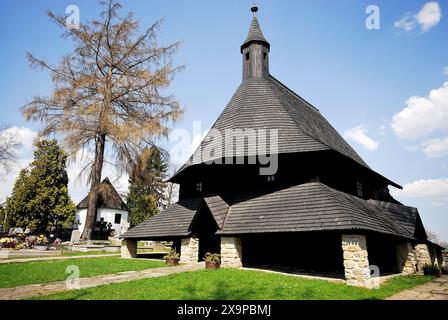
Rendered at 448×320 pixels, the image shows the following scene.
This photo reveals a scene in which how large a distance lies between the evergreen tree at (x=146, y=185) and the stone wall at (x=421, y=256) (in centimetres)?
1717

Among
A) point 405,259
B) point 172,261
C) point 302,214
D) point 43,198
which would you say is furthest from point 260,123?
point 43,198

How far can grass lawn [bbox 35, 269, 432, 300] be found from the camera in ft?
21.2

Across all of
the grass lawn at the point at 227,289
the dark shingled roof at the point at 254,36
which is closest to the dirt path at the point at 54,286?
the grass lawn at the point at 227,289

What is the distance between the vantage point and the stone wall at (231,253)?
1148 cm

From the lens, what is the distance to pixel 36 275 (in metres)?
9.24

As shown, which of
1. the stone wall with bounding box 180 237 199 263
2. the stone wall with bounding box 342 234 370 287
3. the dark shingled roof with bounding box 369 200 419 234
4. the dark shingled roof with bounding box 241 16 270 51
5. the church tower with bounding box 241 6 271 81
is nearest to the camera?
the stone wall with bounding box 342 234 370 287

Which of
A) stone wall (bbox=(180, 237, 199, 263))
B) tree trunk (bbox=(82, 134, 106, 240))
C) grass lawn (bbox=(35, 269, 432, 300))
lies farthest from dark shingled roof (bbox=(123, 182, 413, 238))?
tree trunk (bbox=(82, 134, 106, 240))

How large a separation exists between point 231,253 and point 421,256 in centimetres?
963

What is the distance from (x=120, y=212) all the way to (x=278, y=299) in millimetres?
38639

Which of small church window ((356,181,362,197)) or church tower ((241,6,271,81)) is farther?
church tower ((241,6,271,81))

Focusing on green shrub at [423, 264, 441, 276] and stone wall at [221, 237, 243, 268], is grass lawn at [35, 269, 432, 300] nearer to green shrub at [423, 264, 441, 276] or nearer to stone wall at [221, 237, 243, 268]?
stone wall at [221, 237, 243, 268]

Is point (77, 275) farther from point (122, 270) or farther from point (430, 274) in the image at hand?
point (430, 274)

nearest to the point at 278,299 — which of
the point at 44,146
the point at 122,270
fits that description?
the point at 122,270

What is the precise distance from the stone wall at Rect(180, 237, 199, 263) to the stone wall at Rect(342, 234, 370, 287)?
6.63 meters
